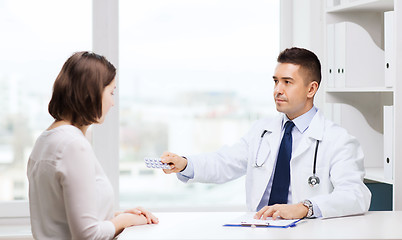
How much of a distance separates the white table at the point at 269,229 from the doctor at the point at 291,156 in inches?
6.8

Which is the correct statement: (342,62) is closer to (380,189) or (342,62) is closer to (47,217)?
(380,189)

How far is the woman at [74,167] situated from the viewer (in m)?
1.74

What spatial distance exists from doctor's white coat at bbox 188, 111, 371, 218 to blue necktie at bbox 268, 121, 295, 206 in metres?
0.03

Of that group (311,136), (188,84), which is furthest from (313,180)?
(188,84)

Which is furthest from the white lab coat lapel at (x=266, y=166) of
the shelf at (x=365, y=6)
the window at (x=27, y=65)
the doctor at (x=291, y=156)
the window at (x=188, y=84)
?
the window at (x=27, y=65)

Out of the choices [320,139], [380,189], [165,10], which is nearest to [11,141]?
[165,10]

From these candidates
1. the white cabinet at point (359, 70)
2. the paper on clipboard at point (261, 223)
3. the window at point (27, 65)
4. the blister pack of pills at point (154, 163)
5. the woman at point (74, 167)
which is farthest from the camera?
the window at point (27, 65)

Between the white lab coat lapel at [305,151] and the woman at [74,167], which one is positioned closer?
the woman at [74,167]

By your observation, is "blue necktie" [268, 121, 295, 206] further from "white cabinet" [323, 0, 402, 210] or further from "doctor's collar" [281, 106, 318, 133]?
"white cabinet" [323, 0, 402, 210]

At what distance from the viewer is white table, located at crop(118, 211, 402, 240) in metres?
1.81

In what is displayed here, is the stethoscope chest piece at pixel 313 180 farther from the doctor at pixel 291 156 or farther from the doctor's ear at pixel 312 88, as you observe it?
the doctor's ear at pixel 312 88

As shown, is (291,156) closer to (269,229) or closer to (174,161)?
(174,161)

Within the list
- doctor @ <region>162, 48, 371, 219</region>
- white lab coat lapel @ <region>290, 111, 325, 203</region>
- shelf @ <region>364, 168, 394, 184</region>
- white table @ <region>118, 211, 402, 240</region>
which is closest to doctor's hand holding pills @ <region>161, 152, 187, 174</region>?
doctor @ <region>162, 48, 371, 219</region>

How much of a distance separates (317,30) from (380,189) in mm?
861
